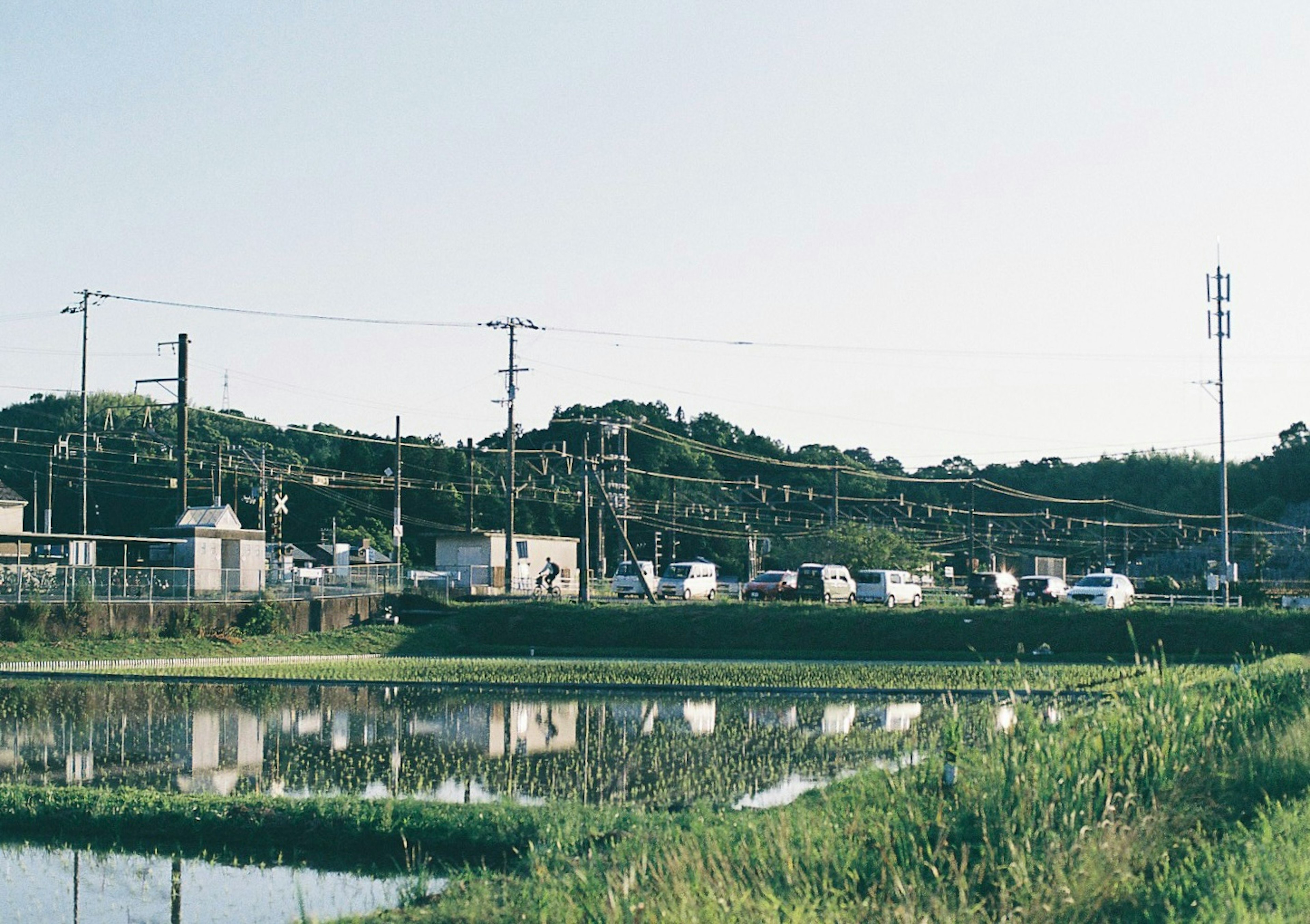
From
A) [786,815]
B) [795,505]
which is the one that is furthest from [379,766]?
[795,505]

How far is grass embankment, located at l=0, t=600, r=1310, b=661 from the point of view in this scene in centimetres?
4025

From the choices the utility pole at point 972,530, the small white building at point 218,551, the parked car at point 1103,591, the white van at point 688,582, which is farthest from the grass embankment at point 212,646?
the utility pole at point 972,530

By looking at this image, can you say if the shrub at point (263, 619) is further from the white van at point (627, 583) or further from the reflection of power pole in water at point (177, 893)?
the reflection of power pole in water at point (177, 893)

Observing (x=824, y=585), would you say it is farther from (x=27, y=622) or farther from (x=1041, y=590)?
(x=27, y=622)

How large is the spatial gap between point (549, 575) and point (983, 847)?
57.0 m

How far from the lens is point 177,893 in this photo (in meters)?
11.0

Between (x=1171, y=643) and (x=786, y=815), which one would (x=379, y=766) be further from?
(x=1171, y=643)

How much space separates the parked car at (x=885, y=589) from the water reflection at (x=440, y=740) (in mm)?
29667

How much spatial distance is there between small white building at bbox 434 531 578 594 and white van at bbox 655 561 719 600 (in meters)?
5.63

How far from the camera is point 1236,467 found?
436 feet

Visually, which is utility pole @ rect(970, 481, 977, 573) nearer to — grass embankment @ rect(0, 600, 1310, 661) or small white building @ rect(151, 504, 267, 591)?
grass embankment @ rect(0, 600, 1310, 661)

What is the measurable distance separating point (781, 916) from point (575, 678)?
24826 millimetres

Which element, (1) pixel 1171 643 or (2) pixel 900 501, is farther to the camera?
(2) pixel 900 501

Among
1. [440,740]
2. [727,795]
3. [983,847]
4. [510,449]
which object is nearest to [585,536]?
[510,449]
